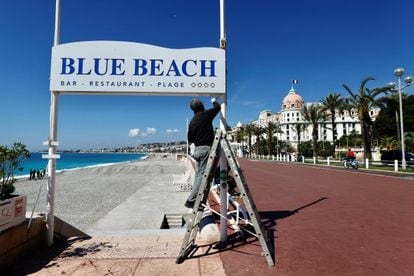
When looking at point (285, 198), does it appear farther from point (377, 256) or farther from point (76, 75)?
point (76, 75)

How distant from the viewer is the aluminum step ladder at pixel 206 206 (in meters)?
3.41

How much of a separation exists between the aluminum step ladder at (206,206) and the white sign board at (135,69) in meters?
0.97

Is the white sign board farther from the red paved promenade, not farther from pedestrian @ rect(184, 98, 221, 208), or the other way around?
the red paved promenade

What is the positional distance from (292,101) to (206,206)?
129189mm

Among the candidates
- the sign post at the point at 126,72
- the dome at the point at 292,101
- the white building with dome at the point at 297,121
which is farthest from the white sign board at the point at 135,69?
the dome at the point at 292,101

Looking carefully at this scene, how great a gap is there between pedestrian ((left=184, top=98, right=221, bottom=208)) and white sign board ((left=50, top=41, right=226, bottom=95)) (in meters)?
0.37

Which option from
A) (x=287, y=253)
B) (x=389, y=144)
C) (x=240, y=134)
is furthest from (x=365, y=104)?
(x=240, y=134)

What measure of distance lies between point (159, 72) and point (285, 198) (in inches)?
239

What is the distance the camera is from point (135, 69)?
13.5ft

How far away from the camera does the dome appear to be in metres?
123

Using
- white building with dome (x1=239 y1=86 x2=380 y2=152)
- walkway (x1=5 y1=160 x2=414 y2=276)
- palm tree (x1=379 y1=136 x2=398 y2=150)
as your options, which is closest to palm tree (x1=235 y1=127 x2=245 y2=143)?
palm tree (x1=379 y1=136 x2=398 y2=150)

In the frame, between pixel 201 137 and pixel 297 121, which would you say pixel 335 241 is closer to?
pixel 201 137

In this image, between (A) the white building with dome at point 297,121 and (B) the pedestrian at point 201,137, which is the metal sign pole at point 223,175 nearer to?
(B) the pedestrian at point 201,137

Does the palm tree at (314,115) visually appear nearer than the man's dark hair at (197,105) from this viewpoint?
No
